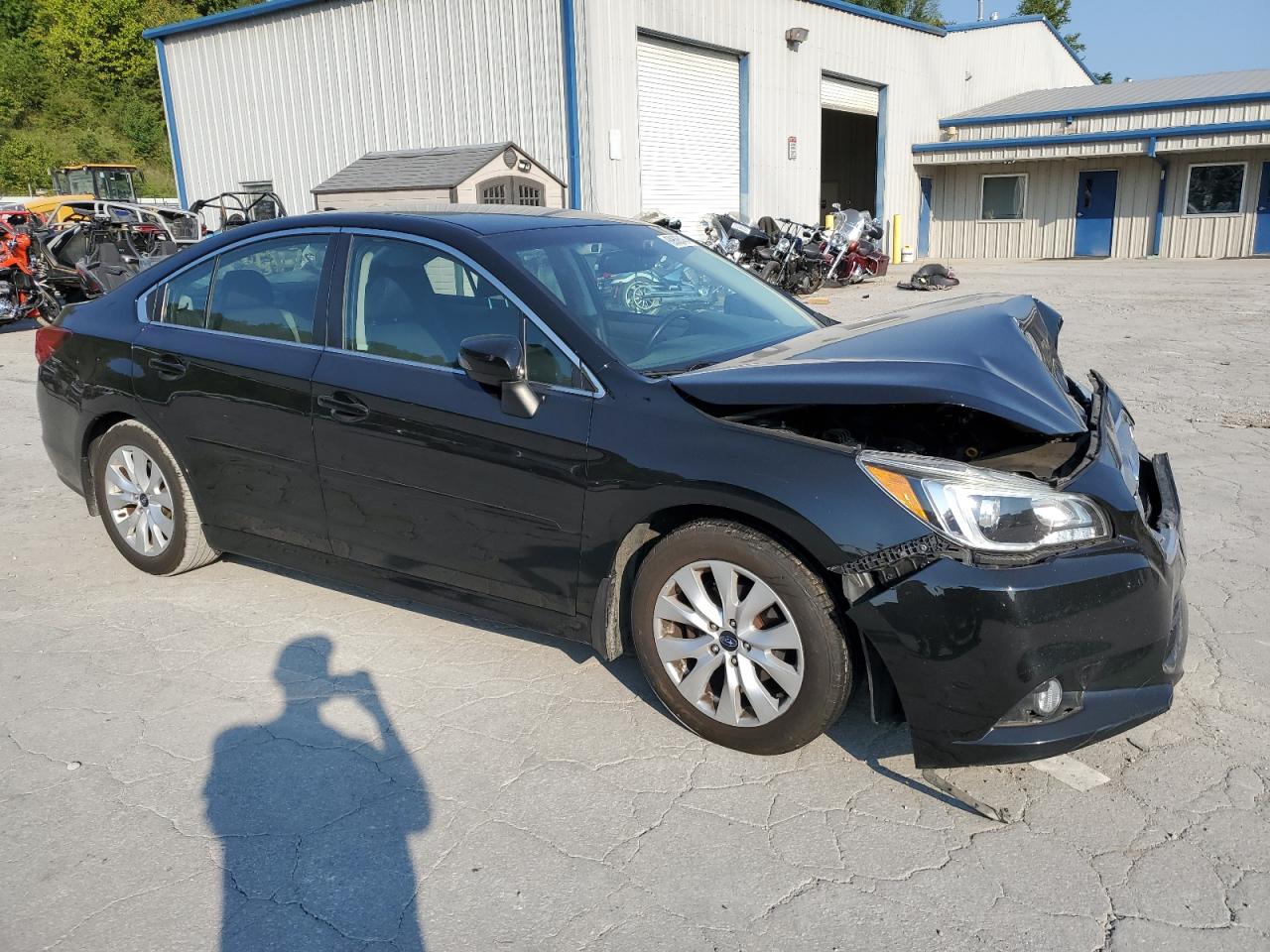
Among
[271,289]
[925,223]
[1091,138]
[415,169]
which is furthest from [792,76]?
[271,289]

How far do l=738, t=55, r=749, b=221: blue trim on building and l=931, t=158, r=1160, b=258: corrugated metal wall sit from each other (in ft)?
36.9

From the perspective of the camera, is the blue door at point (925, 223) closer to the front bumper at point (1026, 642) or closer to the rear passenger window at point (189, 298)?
the rear passenger window at point (189, 298)

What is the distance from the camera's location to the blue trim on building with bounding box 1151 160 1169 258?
1019 inches

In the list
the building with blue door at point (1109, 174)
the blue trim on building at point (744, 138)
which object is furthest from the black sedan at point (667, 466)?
the building with blue door at point (1109, 174)

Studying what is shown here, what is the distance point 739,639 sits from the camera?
2936 millimetres

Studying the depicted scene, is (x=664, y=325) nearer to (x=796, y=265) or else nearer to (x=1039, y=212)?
(x=796, y=265)

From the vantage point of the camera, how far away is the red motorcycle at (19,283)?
13609mm

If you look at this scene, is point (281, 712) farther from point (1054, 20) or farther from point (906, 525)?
point (1054, 20)

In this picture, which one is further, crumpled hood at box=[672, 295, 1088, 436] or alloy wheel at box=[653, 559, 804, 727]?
alloy wheel at box=[653, 559, 804, 727]

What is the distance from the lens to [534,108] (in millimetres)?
17188

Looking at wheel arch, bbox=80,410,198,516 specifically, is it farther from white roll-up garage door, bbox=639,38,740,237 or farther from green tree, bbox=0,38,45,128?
Result: green tree, bbox=0,38,45,128

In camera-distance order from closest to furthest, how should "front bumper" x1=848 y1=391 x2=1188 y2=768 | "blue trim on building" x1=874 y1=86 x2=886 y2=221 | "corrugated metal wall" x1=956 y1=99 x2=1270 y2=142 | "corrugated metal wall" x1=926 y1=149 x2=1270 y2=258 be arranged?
"front bumper" x1=848 y1=391 x2=1188 y2=768, "corrugated metal wall" x1=956 y1=99 x2=1270 y2=142, "corrugated metal wall" x1=926 y1=149 x2=1270 y2=258, "blue trim on building" x1=874 y1=86 x2=886 y2=221

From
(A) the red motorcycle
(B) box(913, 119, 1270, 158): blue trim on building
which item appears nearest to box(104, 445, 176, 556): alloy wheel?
(A) the red motorcycle

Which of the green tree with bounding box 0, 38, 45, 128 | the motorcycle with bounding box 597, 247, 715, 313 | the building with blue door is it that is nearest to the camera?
the motorcycle with bounding box 597, 247, 715, 313
